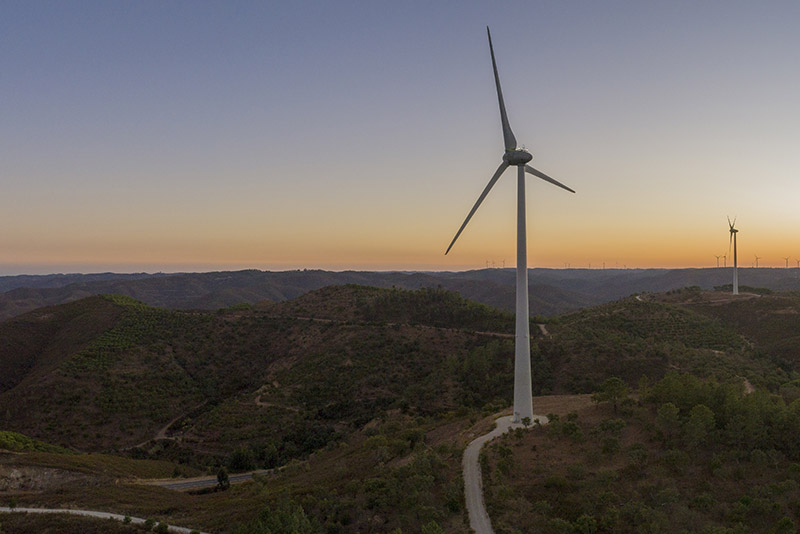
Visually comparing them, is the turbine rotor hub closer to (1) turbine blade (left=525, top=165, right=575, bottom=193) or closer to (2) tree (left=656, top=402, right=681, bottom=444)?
(1) turbine blade (left=525, top=165, right=575, bottom=193)

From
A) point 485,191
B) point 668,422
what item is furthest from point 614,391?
point 485,191

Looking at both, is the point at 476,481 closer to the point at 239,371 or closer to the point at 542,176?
the point at 542,176

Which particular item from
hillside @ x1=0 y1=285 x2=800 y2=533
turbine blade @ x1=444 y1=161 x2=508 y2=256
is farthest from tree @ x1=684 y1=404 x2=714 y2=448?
turbine blade @ x1=444 y1=161 x2=508 y2=256

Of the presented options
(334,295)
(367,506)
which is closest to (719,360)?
(367,506)

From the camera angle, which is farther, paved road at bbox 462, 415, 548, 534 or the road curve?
the road curve

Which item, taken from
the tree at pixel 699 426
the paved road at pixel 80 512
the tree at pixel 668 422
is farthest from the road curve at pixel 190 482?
the tree at pixel 699 426

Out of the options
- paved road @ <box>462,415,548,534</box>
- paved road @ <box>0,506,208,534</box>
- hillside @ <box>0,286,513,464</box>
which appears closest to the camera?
paved road @ <box>462,415,548,534</box>

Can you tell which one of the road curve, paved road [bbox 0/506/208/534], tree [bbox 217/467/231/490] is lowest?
the road curve
